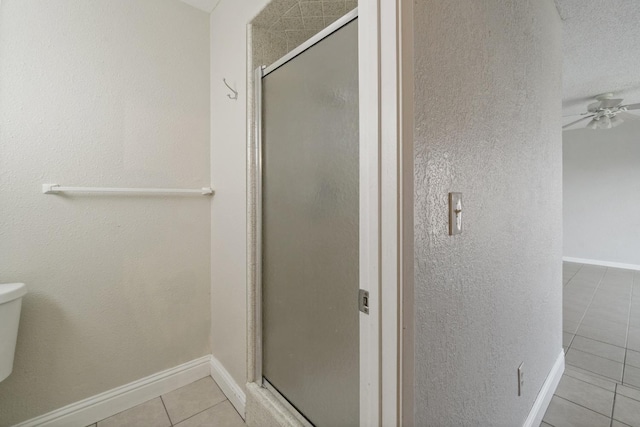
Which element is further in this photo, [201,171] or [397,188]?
[201,171]

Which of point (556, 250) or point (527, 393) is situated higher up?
point (556, 250)

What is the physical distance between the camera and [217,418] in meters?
1.33

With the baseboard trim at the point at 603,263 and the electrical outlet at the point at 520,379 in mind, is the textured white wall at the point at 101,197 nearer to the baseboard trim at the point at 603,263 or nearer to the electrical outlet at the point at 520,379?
the electrical outlet at the point at 520,379

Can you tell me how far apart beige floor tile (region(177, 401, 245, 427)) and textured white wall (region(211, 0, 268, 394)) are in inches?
6.2

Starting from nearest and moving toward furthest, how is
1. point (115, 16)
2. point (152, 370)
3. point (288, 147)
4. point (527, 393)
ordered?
point (288, 147), point (527, 393), point (115, 16), point (152, 370)

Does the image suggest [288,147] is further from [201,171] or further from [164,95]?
[164,95]

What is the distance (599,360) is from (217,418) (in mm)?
2471

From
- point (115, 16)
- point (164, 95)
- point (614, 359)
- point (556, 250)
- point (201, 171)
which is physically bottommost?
point (614, 359)

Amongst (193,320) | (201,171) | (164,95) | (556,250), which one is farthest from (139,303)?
(556,250)

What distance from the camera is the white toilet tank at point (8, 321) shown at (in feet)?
3.26

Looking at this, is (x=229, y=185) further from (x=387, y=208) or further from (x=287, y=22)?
(x=387, y=208)

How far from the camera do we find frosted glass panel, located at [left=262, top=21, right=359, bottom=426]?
0.86 metres

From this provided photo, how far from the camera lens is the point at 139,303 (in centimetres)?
144

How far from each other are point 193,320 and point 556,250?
2.21 metres
